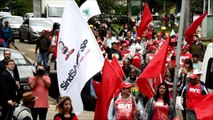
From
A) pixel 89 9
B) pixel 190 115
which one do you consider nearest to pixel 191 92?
pixel 190 115

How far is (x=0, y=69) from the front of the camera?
12.9m

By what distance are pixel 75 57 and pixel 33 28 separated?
22.8 m

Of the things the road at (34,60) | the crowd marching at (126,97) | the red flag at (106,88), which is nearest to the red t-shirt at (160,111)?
the crowd marching at (126,97)

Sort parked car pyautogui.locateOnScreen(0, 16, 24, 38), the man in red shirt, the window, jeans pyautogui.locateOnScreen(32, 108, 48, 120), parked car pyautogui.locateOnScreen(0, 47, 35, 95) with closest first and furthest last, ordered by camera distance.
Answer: the man in red shirt → the window → jeans pyautogui.locateOnScreen(32, 108, 48, 120) → parked car pyautogui.locateOnScreen(0, 47, 35, 95) → parked car pyautogui.locateOnScreen(0, 16, 24, 38)

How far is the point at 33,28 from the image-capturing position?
3250 cm

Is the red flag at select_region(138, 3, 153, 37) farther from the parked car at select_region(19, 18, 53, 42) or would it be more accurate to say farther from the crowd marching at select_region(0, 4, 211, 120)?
the parked car at select_region(19, 18, 53, 42)

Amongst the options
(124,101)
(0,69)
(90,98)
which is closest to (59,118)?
(124,101)

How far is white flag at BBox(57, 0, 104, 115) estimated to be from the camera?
9875 mm

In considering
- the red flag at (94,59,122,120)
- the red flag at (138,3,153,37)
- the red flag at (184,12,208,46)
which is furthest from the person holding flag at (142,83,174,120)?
the red flag at (138,3,153,37)

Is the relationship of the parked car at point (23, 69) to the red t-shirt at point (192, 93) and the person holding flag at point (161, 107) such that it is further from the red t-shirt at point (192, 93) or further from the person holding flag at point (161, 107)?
the person holding flag at point (161, 107)

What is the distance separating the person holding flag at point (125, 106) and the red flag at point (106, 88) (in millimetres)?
706

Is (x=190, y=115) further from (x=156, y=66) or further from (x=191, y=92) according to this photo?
(x=156, y=66)

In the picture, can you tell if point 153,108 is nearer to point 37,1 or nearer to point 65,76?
point 65,76

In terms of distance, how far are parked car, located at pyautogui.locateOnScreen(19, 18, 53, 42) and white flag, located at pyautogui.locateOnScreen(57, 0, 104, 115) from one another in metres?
22.0
